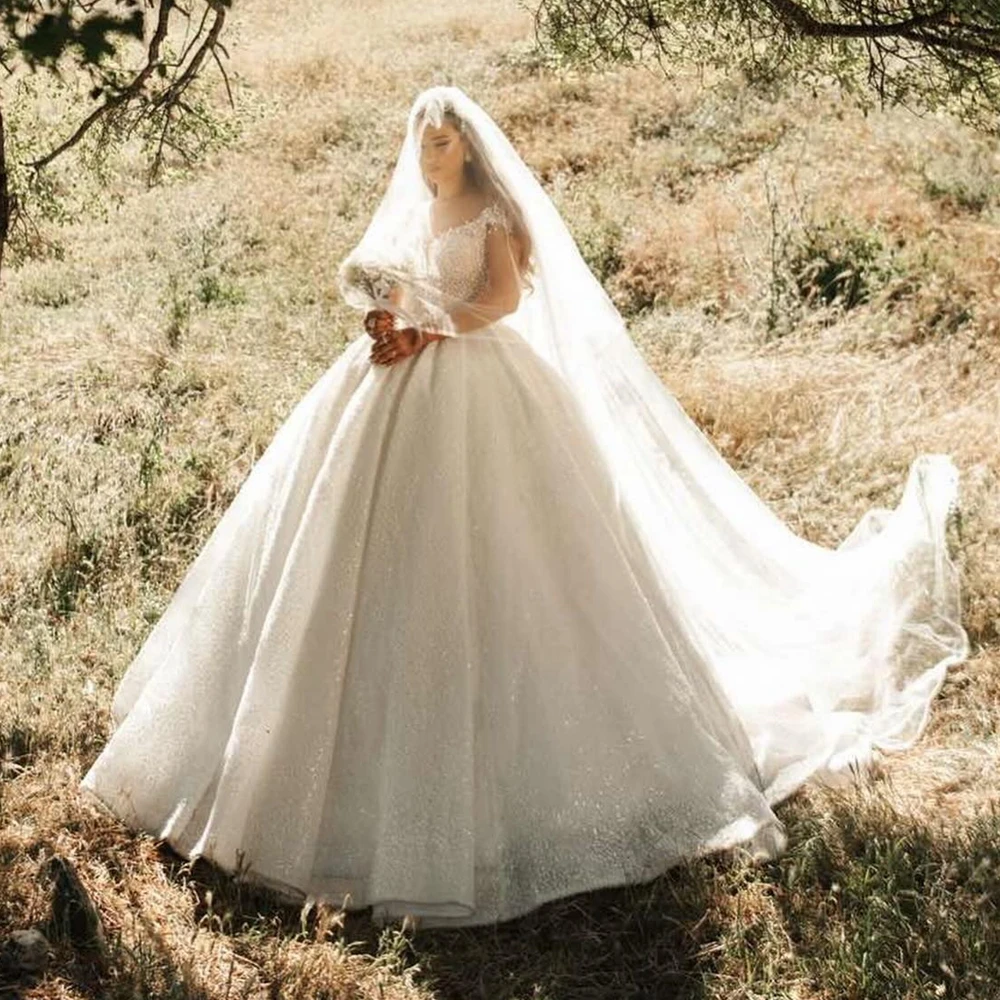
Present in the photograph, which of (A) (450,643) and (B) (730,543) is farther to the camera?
(B) (730,543)

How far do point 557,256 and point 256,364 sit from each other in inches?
185

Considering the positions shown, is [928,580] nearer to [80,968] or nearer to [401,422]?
[401,422]

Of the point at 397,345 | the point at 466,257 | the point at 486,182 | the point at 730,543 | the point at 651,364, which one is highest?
the point at 486,182

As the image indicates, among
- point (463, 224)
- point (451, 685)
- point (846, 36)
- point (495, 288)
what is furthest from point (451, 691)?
point (846, 36)

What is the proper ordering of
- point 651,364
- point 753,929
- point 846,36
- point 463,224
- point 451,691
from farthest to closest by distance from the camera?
1. point 651,364
2. point 846,36
3. point 463,224
4. point 451,691
5. point 753,929

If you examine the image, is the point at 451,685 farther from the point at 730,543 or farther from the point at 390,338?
the point at 730,543

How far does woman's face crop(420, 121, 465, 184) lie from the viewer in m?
4.38

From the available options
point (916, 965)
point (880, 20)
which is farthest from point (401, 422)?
point (880, 20)

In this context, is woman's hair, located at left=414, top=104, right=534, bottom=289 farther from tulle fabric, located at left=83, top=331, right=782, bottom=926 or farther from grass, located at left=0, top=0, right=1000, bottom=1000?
grass, located at left=0, top=0, right=1000, bottom=1000

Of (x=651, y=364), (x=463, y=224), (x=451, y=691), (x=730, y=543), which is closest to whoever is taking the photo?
(x=451, y=691)

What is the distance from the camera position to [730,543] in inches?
219

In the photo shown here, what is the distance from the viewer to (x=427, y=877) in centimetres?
399

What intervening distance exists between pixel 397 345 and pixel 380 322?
0.34ft

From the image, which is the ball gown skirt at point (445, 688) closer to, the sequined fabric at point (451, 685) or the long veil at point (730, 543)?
the sequined fabric at point (451, 685)
